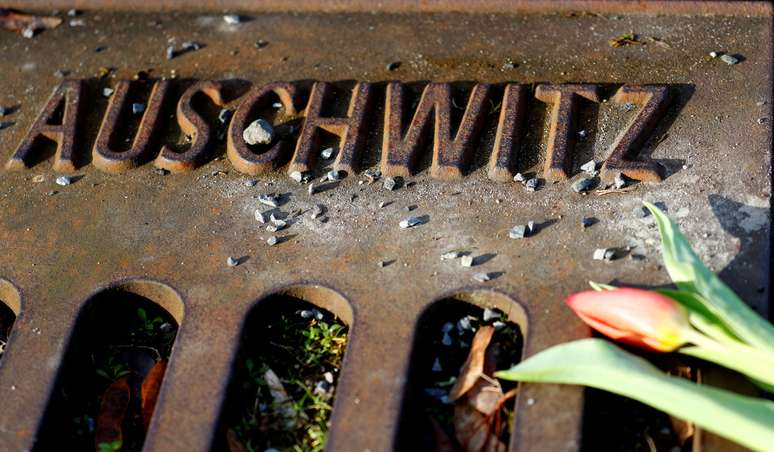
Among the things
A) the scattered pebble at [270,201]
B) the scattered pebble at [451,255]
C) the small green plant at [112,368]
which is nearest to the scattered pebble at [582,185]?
the scattered pebble at [451,255]

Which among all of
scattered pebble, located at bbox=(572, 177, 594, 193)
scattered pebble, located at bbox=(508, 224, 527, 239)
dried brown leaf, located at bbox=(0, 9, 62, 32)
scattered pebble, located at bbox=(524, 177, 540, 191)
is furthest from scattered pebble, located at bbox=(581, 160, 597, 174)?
dried brown leaf, located at bbox=(0, 9, 62, 32)

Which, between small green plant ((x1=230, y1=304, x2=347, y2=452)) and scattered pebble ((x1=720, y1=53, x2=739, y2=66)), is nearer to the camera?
small green plant ((x1=230, y1=304, x2=347, y2=452))

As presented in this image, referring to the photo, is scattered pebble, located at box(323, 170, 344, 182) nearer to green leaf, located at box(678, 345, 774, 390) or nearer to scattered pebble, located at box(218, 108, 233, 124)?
scattered pebble, located at box(218, 108, 233, 124)

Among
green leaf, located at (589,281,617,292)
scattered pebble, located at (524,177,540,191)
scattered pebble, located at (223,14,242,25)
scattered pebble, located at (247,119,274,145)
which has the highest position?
scattered pebble, located at (223,14,242,25)

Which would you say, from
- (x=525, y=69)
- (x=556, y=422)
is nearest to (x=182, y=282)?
(x=556, y=422)

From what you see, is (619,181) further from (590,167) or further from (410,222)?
(410,222)

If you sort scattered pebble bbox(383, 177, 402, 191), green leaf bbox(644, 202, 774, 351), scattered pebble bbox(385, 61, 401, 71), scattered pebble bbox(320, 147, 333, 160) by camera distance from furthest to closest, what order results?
1. scattered pebble bbox(385, 61, 401, 71)
2. scattered pebble bbox(320, 147, 333, 160)
3. scattered pebble bbox(383, 177, 402, 191)
4. green leaf bbox(644, 202, 774, 351)

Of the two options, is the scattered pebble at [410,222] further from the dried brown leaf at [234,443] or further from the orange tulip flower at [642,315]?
the dried brown leaf at [234,443]
